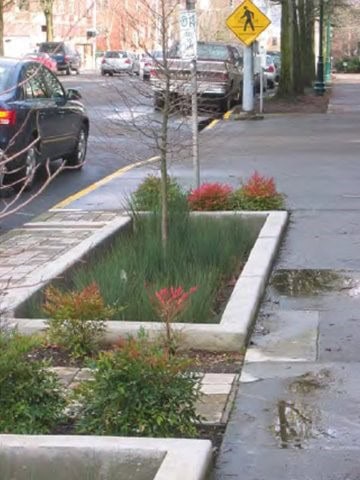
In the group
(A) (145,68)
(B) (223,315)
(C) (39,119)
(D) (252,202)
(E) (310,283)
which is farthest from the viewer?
(A) (145,68)

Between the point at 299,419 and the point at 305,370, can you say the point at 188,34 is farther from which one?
the point at 299,419

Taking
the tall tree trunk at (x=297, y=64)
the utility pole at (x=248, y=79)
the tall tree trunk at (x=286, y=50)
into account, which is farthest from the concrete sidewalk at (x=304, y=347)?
the tall tree trunk at (x=297, y=64)

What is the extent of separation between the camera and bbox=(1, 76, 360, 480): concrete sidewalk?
14.4ft

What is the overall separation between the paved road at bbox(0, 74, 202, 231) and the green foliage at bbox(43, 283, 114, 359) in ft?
8.03

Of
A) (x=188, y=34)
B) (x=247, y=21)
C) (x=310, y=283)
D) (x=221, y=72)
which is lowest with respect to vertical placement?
(x=310, y=283)

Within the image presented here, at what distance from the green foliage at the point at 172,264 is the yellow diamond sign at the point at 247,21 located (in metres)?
15.0

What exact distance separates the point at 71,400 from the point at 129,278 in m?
2.59

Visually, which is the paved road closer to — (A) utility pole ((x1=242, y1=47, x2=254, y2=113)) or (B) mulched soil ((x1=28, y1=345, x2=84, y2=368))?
(B) mulched soil ((x1=28, y1=345, x2=84, y2=368))

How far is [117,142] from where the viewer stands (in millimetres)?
20625

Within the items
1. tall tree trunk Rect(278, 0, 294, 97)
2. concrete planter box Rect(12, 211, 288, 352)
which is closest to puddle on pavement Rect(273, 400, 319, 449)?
concrete planter box Rect(12, 211, 288, 352)

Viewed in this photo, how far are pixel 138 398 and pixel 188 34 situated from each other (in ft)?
23.7

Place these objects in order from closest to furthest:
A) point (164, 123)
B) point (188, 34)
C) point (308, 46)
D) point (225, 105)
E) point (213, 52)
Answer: point (164, 123), point (188, 34), point (225, 105), point (213, 52), point (308, 46)

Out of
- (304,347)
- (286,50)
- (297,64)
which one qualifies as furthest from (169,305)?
(297,64)

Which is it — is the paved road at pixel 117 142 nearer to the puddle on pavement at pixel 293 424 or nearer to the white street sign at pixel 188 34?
the white street sign at pixel 188 34
